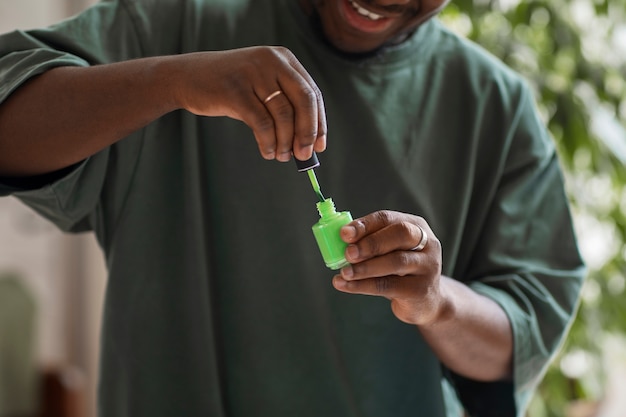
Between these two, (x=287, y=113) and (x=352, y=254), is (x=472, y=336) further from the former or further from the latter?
(x=287, y=113)

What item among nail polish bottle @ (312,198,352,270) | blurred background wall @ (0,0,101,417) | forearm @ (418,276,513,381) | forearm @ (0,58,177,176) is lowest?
blurred background wall @ (0,0,101,417)

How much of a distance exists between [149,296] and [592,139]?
3.40ft

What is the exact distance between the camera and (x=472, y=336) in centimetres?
101

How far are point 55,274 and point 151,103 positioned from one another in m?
2.32

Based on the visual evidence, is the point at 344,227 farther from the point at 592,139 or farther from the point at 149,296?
the point at 592,139

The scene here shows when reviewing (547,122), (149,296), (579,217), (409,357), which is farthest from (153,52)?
(579,217)

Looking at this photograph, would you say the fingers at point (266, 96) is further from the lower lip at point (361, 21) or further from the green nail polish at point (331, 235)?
the lower lip at point (361, 21)

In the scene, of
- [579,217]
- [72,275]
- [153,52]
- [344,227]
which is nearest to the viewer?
[344,227]

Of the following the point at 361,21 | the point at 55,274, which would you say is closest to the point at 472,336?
the point at 361,21

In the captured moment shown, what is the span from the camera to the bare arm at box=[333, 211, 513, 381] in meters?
0.77

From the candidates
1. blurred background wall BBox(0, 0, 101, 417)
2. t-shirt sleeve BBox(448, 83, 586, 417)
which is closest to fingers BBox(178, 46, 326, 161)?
t-shirt sleeve BBox(448, 83, 586, 417)

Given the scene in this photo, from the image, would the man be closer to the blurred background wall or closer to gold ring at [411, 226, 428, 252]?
gold ring at [411, 226, 428, 252]

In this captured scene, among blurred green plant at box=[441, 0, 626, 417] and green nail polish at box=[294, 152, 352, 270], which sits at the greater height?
green nail polish at box=[294, 152, 352, 270]

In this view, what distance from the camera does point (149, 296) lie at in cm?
99
